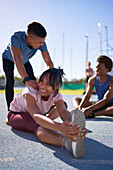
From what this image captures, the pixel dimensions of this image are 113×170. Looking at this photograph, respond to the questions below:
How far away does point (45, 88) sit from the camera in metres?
1.69

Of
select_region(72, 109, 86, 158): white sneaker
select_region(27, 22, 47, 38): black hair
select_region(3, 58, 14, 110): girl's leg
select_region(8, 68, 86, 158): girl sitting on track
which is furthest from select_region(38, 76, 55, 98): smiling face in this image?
select_region(3, 58, 14, 110): girl's leg

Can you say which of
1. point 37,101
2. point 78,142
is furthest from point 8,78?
point 78,142

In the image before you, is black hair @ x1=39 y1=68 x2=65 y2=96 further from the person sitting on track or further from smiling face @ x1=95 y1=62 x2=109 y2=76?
smiling face @ x1=95 y1=62 x2=109 y2=76

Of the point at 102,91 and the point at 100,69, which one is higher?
the point at 100,69

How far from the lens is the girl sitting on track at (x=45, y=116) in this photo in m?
1.33

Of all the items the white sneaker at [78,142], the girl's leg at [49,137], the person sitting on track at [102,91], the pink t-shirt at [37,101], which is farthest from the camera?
the person sitting on track at [102,91]

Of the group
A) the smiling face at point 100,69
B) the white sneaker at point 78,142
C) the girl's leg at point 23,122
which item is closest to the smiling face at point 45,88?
the girl's leg at point 23,122

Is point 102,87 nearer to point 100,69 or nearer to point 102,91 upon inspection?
point 102,91

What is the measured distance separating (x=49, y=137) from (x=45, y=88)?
0.36m

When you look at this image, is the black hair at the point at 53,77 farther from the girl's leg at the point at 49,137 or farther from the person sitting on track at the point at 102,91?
the person sitting on track at the point at 102,91

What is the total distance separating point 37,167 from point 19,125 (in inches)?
33.4

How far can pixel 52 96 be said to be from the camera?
1.85m

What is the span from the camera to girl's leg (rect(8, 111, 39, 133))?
184 centimetres

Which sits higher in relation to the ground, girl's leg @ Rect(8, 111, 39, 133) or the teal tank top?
the teal tank top
